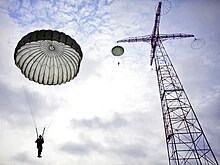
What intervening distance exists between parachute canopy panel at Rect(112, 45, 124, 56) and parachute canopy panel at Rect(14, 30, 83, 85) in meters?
6.68

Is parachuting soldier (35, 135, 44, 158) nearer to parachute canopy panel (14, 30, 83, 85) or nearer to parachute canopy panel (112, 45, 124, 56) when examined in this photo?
parachute canopy panel (14, 30, 83, 85)

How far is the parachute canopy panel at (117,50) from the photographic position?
2561 cm

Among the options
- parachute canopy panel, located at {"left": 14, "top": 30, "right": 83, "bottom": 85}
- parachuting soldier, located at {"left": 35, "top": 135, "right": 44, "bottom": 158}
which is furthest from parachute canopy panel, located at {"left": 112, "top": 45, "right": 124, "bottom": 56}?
parachuting soldier, located at {"left": 35, "top": 135, "right": 44, "bottom": 158}

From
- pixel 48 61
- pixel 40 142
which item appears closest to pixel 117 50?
pixel 48 61

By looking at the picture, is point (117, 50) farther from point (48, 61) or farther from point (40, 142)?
point (40, 142)

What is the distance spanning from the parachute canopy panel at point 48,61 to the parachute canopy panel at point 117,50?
6.68m

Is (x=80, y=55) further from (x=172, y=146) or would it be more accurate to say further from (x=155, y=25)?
(x=155, y=25)

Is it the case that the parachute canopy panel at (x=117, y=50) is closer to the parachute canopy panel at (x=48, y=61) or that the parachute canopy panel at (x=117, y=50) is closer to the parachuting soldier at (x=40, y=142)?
the parachute canopy panel at (x=48, y=61)

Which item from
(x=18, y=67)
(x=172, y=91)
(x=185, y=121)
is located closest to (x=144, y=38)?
(x=172, y=91)

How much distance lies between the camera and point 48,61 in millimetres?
20422

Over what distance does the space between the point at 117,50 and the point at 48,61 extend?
28.1 feet

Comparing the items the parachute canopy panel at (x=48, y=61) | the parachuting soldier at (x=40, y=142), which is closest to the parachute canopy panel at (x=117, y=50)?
the parachute canopy panel at (x=48, y=61)

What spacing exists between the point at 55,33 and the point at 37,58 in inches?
148

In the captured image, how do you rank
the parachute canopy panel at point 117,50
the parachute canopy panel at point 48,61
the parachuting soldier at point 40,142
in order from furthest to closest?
the parachute canopy panel at point 117,50 → the parachute canopy panel at point 48,61 → the parachuting soldier at point 40,142
